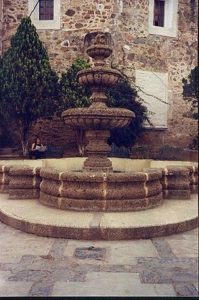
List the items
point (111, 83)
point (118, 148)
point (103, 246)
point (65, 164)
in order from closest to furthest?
1. point (103, 246)
2. point (111, 83)
3. point (65, 164)
4. point (118, 148)

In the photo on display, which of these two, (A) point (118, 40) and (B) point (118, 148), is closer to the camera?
(B) point (118, 148)

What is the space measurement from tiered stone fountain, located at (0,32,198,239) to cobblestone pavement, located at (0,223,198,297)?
164 millimetres

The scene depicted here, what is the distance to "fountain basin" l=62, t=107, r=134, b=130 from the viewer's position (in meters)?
5.44

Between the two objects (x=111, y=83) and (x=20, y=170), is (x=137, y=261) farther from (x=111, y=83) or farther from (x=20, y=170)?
(x=111, y=83)

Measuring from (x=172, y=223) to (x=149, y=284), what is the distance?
5.09 feet

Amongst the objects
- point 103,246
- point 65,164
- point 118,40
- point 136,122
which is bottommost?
point 103,246

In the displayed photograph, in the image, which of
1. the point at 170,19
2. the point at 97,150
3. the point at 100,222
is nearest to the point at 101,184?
the point at 100,222

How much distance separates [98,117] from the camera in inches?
215

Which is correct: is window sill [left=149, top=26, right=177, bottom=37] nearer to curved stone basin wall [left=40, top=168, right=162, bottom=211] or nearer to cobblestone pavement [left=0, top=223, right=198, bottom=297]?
curved stone basin wall [left=40, top=168, right=162, bottom=211]

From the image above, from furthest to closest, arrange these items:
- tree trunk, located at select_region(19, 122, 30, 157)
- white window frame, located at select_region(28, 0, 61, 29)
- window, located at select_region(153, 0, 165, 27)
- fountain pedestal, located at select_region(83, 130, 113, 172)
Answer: window, located at select_region(153, 0, 165, 27) < white window frame, located at select_region(28, 0, 61, 29) < tree trunk, located at select_region(19, 122, 30, 157) < fountain pedestal, located at select_region(83, 130, 113, 172)

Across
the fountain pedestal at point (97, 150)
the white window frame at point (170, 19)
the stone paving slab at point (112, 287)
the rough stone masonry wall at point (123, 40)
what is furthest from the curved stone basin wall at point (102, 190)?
the white window frame at point (170, 19)

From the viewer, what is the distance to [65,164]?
699cm

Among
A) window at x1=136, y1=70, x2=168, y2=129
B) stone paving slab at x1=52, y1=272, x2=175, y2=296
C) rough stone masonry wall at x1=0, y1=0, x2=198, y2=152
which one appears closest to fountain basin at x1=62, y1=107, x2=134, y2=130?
stone paving slab at x1=52, y1=272, x2=175, y2=296

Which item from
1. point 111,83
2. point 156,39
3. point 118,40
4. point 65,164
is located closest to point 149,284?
point 111,83
